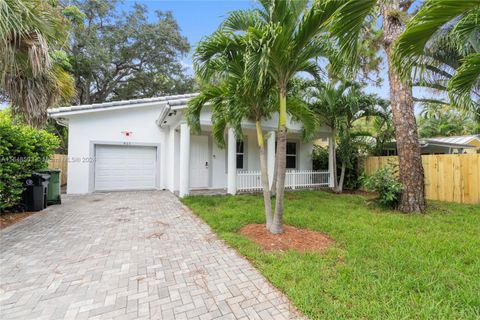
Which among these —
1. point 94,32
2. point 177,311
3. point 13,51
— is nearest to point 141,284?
point 177,311

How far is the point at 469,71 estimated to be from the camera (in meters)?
2.94

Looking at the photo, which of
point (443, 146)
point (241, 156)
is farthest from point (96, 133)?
point (443, 146)

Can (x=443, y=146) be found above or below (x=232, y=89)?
below

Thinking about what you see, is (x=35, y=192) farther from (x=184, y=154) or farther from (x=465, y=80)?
(x=465, y=80)

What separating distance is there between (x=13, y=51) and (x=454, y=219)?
387 inches

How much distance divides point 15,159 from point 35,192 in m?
1.11

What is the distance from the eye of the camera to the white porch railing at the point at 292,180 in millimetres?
9852

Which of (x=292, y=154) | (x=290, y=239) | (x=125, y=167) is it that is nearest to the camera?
(x=290, y=239)

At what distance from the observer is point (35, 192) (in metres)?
6.57

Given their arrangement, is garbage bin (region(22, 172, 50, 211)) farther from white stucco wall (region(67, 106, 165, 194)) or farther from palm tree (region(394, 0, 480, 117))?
palm tree (region(394, 0, 480, 117))

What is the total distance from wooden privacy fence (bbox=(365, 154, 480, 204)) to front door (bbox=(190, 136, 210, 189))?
735cm

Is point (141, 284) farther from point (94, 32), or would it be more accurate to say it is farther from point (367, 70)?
point (94, 32)

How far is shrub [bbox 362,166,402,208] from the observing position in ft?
22.8

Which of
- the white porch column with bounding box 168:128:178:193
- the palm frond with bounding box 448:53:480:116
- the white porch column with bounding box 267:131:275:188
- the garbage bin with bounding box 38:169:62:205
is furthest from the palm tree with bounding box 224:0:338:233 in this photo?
the garbage bin with bounding box 38:169:62:205
